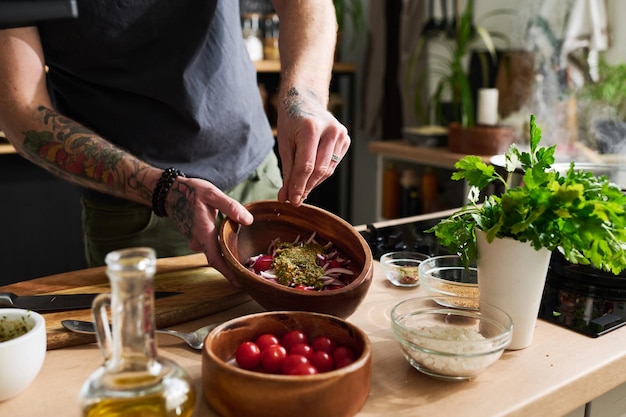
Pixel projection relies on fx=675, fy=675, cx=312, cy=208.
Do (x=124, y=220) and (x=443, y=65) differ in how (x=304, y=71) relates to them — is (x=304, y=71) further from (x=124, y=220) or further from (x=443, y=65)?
(x=443, y=65)

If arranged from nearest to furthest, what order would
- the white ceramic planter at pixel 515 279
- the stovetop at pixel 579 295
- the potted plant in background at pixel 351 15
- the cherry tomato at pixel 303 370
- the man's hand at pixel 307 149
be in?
the cherry tomato at pixel 303 370 → the white ceramic planter at pixel 515 279 → the stovetop at pixel 579 295 → the man's hand at pixel 307 149 → the potted plant in background at pixel 351 15

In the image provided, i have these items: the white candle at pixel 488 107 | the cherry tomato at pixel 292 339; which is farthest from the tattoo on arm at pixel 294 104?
the white candle at pixel 488 107

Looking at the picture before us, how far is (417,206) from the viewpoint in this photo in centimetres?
346

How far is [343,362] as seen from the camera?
81 cm

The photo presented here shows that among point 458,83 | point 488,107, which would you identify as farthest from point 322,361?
point 458,83

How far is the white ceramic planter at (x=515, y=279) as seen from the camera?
0.94 meters

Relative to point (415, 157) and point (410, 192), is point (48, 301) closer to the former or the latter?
point (415, 157)

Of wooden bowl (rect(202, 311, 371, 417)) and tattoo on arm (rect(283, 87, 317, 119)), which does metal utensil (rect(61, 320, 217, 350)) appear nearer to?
wooden bowl (rect(202, 311, 371, 417))

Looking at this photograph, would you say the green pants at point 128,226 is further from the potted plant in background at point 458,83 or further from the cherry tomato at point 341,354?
the potted plant in background at point 458,83

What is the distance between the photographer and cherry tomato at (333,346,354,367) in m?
0.82

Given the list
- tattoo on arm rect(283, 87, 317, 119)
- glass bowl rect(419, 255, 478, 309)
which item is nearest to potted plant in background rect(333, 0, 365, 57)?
tattoo on arm rect(283, 87, 317, 119)

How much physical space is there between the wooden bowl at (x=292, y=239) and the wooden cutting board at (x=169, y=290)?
8 cm

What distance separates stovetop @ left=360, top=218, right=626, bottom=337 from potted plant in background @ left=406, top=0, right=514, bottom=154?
165cm

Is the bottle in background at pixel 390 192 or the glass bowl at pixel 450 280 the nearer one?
the glass bowl at pixel 450 280
